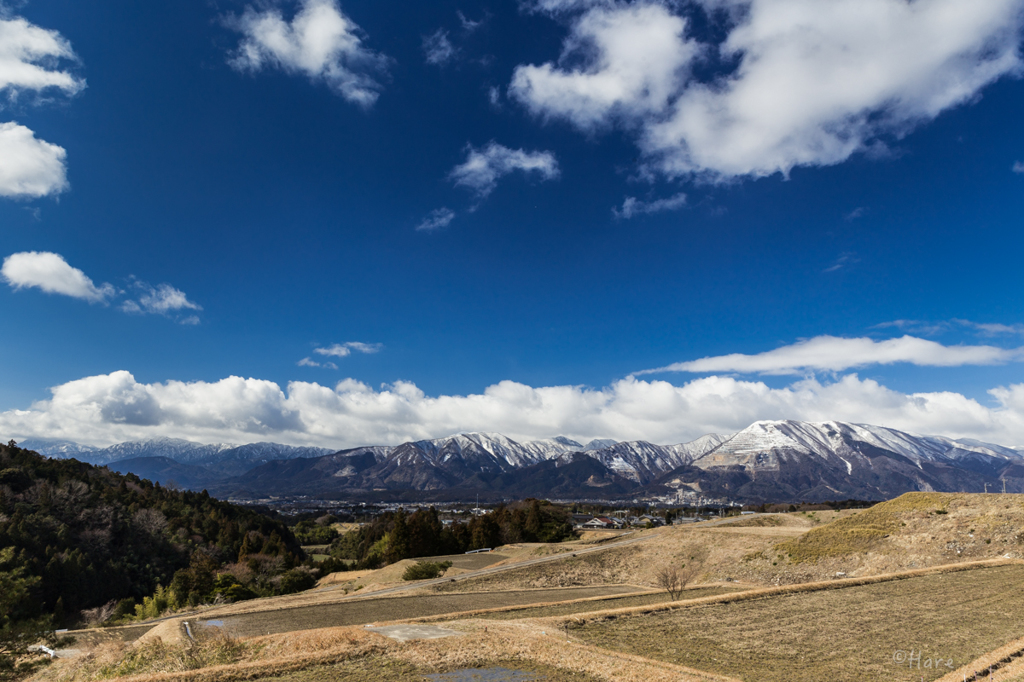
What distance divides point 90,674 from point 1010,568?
180 ft

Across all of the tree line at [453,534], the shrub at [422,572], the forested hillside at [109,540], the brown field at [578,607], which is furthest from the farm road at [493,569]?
the forested hillside at [109,540]

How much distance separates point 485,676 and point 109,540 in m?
95.3

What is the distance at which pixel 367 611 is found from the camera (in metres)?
35.4

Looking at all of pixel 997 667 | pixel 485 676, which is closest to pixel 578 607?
pixel 485 676

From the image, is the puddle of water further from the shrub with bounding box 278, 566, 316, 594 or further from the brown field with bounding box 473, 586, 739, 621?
the shrub with bounding box 278, 566, 316, 594

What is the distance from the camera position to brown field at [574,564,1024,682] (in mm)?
19031

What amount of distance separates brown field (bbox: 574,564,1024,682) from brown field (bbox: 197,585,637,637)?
43.4 feet

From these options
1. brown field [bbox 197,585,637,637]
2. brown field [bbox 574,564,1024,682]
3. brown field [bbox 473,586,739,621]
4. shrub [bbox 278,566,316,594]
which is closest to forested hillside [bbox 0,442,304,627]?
shrub [bbox 278,566,316,594]

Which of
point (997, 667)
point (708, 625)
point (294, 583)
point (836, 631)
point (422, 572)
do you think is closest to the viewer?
point (997, 667)

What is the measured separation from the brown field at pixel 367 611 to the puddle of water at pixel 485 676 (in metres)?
14.4

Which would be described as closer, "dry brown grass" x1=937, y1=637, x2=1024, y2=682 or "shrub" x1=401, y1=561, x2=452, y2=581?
"dry brown grass" x1=937, y1=637, x2=1024, y2=682

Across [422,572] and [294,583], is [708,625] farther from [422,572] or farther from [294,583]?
[294,583]

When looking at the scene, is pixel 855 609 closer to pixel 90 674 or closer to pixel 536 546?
pixel 90 674

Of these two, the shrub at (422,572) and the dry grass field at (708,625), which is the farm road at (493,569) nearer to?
the dry grass field at (708,625)
